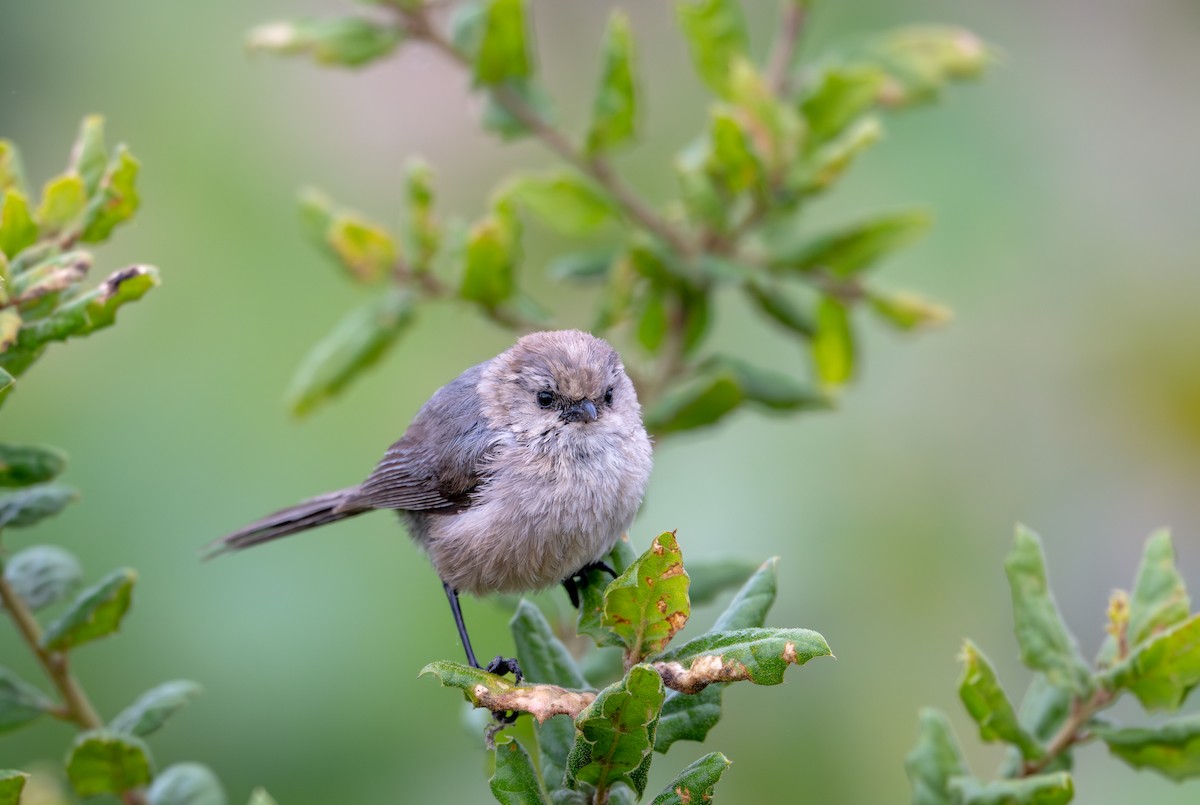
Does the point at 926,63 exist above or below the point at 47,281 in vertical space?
above

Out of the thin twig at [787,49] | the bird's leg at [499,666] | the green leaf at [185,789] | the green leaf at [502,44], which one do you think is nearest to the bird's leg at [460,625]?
the bird's leg at [499,666]

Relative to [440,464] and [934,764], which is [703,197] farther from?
[934,764]

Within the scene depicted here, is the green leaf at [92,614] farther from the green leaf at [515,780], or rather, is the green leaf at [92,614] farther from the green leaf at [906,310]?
the green leaf at [906,310]

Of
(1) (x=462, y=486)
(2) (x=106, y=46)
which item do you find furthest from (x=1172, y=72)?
(2) (x=106, y=46)

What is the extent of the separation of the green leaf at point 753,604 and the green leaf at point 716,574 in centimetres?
59

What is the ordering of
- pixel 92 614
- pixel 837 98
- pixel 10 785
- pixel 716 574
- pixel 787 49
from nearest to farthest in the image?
pixel 10 785, pixel 92 614, pixel 716 574, pixel 837 98, pixel 787 49

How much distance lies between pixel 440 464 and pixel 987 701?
1327 millimetres

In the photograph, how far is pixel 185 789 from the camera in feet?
6.13

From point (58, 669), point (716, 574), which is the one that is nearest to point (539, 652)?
point (716, 574)

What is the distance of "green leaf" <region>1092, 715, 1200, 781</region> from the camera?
1759 millimetres

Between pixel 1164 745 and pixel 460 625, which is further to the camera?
pixel 460 625

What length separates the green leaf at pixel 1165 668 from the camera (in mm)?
1674

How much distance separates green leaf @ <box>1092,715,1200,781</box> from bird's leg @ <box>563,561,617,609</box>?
2.89 ft

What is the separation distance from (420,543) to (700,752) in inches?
48.6
